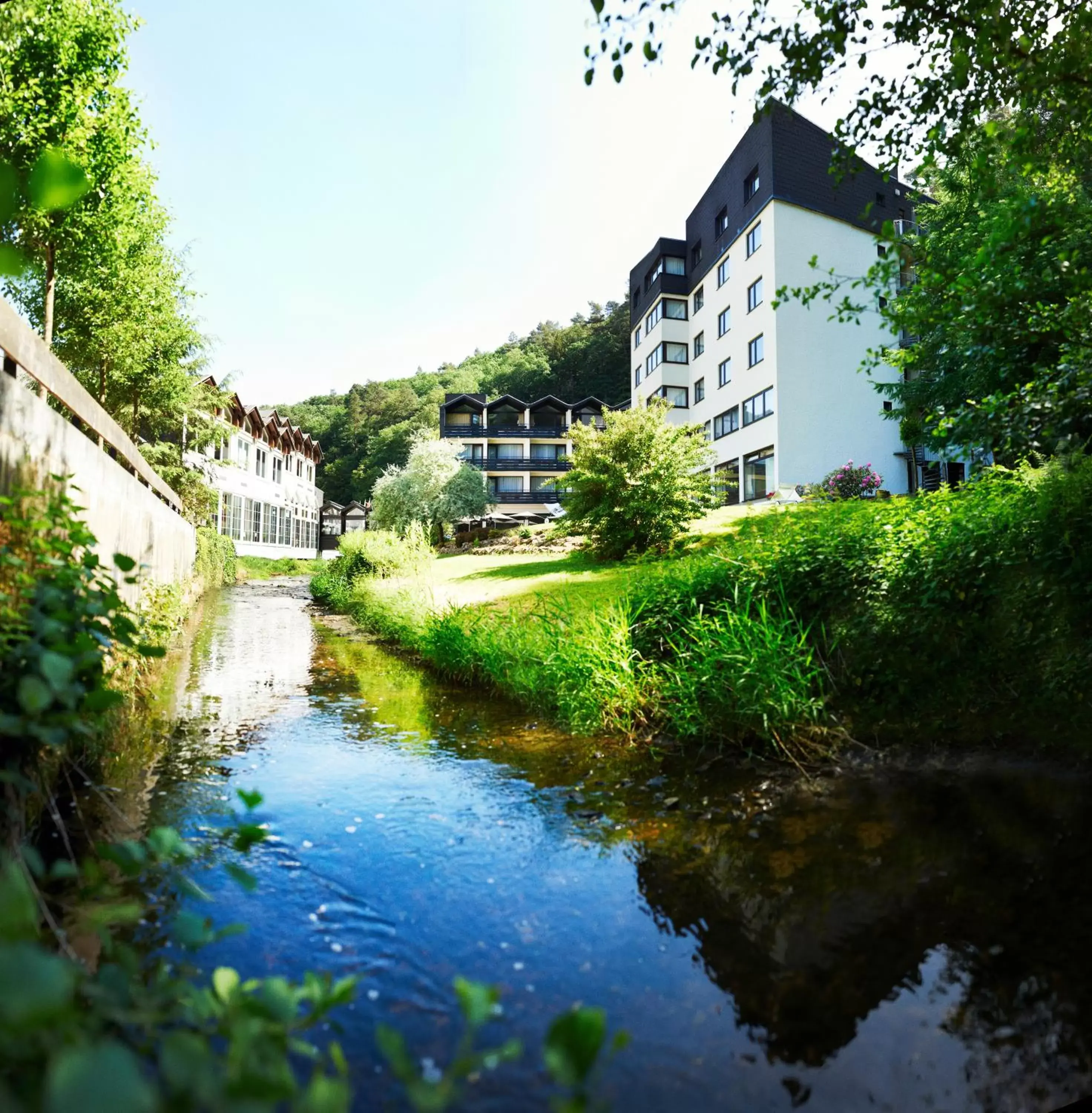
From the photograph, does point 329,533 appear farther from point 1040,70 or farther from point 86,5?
point 1040,70

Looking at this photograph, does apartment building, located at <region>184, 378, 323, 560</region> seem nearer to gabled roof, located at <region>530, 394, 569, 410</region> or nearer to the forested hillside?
the forested hillside

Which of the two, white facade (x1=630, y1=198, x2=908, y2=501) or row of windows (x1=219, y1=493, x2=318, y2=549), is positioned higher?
white facade (x1=630, y1=198, x2=908, y2=501)

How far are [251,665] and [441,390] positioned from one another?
225 ft

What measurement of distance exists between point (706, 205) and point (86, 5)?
26493mm

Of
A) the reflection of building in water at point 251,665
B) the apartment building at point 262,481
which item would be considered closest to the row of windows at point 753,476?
the reflection of building in water at point 251,665

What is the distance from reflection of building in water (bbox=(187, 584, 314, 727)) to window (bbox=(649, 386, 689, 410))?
80.0 feet

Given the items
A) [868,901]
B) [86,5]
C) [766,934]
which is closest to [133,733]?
[766,934]

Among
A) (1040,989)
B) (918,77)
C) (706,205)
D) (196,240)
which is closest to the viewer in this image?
(1040,989)

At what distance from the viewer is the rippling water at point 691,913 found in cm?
237

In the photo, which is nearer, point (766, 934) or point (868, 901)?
point (766, 934)

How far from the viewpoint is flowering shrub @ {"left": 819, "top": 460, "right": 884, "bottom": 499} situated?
20.9 metres

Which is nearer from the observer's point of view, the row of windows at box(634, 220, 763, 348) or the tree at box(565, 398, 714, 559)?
the tree at box(565, 398, 714, 559)

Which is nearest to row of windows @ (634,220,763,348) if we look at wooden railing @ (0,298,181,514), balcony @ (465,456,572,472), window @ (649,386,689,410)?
window @ (649,386,689,410)

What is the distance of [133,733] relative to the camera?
17.9 ft
